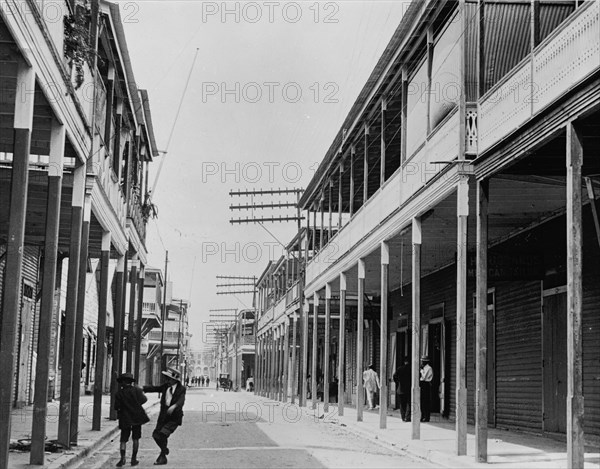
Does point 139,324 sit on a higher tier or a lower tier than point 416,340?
higher

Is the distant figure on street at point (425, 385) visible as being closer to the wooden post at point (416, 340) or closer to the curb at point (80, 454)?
the wooden post at point (416, 340)

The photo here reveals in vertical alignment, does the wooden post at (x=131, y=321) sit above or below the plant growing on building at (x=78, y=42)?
below

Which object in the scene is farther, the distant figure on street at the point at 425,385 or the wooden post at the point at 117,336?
the distant figure on street at the point at 425,385

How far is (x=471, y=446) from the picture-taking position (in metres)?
15.5

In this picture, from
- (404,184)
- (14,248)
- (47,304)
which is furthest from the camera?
(404,184)

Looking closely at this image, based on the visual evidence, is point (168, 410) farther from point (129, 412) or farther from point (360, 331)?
point (360, 331)

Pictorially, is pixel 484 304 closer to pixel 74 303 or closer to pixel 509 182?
pixel 509 182

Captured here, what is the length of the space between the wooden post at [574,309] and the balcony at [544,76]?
81 centimetres

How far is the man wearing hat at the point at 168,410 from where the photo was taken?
43.8ft

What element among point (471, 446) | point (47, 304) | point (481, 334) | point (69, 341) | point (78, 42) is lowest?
point (471, 446)

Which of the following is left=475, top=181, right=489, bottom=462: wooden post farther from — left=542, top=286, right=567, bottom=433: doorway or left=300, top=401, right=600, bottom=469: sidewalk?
left=542, top=286, right=567, bottom=433: doorway

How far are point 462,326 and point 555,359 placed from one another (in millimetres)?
4464

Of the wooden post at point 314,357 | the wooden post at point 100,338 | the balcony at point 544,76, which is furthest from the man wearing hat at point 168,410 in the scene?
the wooden post at point 314,357

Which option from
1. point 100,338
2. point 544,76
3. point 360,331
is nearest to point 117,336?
point 100,338
